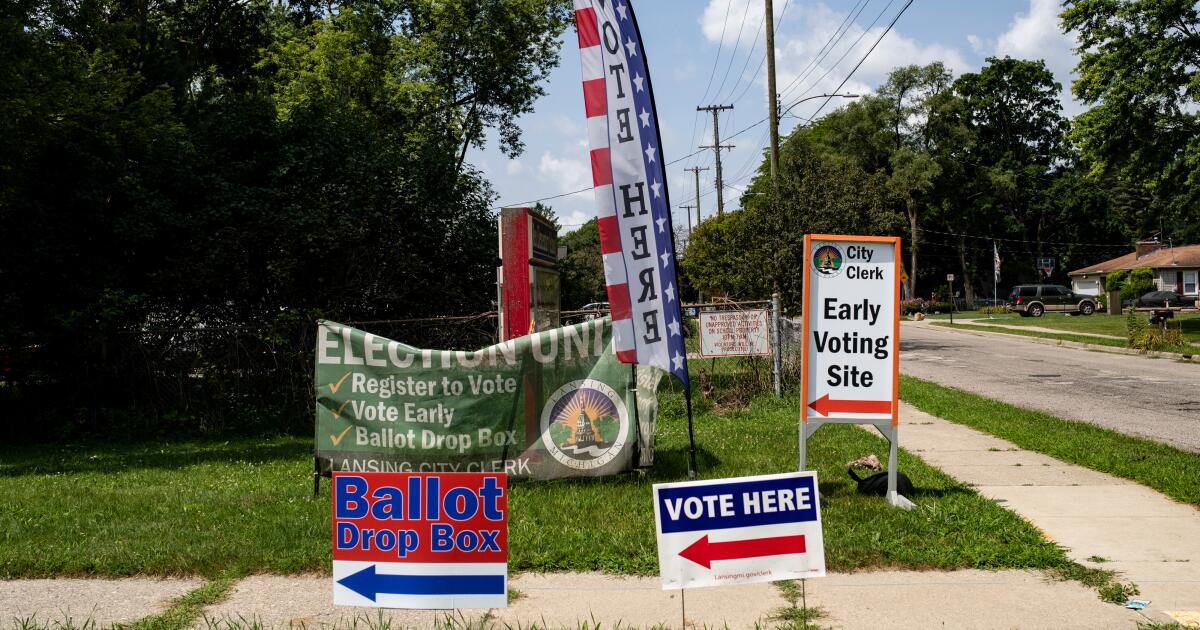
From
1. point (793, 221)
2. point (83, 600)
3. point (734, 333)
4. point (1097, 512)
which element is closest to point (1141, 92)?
point (793, 221)

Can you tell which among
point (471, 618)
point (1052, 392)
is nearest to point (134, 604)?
point (471, 618)

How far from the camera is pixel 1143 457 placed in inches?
372

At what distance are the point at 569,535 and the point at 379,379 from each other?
8.74ft

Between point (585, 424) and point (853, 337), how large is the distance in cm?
255

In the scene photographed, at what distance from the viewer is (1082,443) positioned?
10461 millimetres

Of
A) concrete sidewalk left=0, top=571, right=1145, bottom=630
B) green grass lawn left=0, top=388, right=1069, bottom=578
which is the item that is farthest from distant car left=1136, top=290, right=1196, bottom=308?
concrete sidewalk left=0, top=571, right=1145, bottom=630

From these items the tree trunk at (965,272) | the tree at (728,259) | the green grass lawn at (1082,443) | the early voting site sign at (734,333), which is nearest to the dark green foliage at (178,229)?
the early voting site sign at (734,333)

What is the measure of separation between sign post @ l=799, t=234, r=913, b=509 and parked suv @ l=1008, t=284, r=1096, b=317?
5067 cm

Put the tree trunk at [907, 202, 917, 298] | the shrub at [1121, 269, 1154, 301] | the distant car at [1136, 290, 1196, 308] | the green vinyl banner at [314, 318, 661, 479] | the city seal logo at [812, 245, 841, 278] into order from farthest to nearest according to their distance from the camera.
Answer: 1. the tree trunk at [907, 202, 917, 298]
2. the shrub at [1121, 269, 1154, 301]
3. the distant car at [1136, 290, 1196, 308]
4. the green vinyl banner at [314, 318, 661, 479]
5. the city seal logo at [812, 245, 841, 278]

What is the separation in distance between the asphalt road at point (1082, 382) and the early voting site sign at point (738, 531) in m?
8.05

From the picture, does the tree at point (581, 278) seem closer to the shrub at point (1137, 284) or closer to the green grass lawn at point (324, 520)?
the green grass lawn at point (324, 520)

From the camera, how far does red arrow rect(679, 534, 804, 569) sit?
4309 millimetres

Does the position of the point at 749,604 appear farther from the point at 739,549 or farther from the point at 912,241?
the point at 912,241

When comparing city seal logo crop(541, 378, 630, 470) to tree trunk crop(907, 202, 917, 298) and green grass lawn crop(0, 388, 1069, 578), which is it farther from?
tree trunk crop(907, 202, 917, 298)
